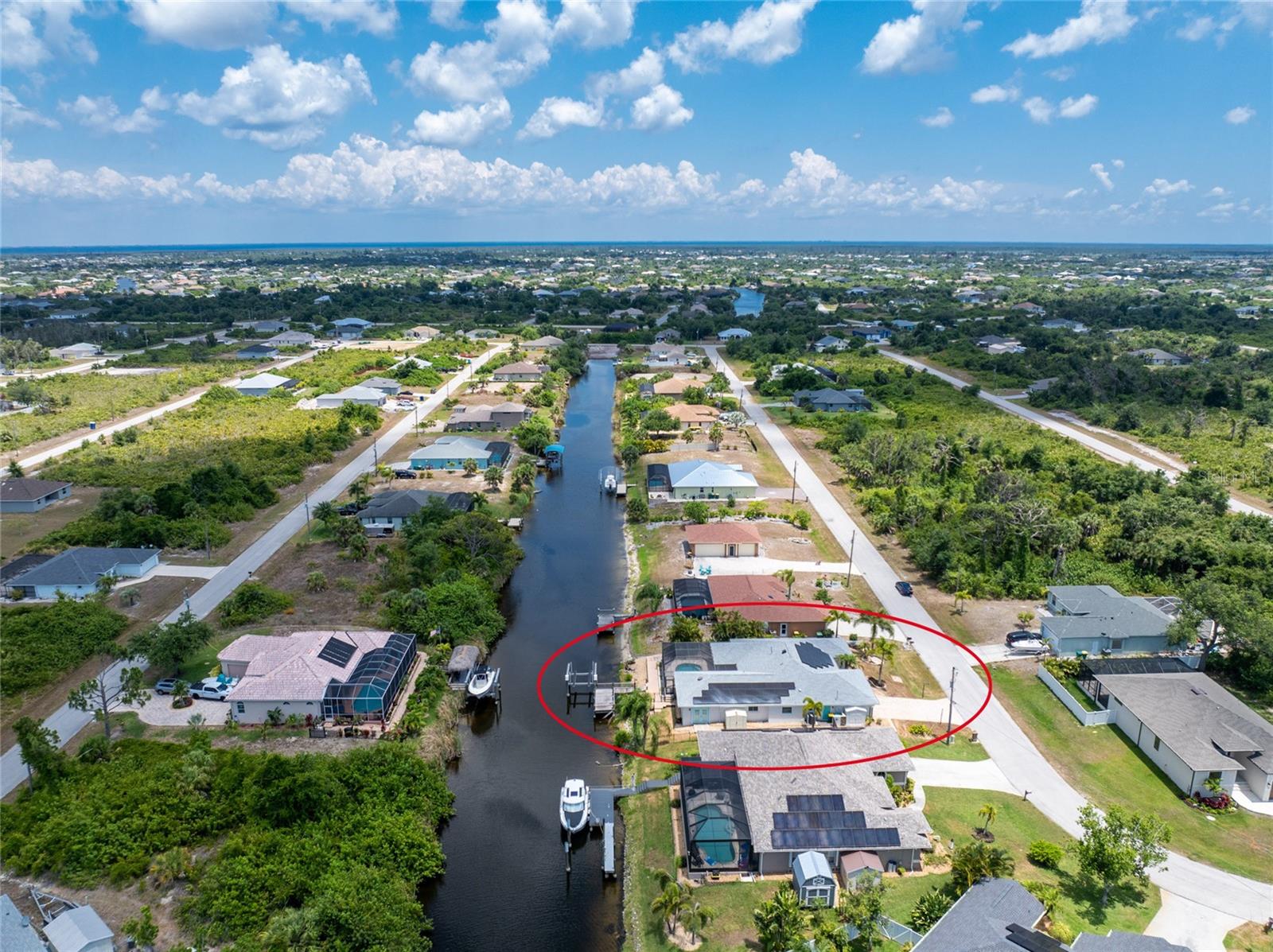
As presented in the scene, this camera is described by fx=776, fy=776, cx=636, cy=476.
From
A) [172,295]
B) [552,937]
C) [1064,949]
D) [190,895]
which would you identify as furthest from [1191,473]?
[172,295]

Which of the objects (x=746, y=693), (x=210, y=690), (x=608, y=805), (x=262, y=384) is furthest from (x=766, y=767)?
(x=262, y=384)

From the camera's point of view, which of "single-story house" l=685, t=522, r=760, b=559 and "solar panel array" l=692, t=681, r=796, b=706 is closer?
"solar panel array" l=692, t=681, r=796, b=706

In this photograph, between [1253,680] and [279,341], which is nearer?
[1253,680]

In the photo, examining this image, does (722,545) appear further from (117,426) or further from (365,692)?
(117,426)

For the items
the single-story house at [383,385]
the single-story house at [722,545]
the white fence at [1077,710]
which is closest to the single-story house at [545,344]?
the single-story house at [383,385]

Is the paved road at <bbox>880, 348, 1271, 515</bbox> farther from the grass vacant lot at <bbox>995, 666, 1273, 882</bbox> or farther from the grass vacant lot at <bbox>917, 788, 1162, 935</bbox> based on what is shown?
the grass vacant lot at <bbox>917, 788, 1162, 935</bbox>

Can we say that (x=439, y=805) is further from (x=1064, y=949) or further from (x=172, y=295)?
(x=172, y=295)

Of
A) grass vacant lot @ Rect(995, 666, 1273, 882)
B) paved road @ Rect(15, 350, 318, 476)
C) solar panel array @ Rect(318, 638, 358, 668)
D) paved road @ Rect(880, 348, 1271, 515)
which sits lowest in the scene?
grass vacant lot @ Rect(995, 666, 1273, 882)

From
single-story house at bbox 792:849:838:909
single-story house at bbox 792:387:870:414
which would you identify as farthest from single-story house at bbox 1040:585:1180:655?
single-story house at bbox 792:387:870:414
